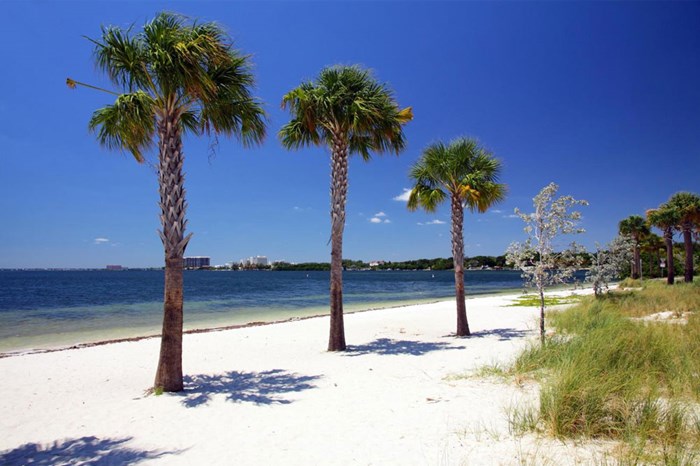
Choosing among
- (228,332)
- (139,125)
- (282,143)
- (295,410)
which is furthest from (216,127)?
(228,332)

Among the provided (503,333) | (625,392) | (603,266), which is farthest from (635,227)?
(625,392)

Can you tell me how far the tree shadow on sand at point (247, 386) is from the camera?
7852 millimetres

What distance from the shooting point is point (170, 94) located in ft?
27.3

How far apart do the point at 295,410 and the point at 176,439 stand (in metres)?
1.98

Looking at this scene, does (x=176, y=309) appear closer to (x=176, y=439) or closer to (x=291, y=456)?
(x=176, y=439)

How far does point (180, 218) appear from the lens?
27.5 feet

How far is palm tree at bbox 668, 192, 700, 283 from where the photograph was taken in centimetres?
3403

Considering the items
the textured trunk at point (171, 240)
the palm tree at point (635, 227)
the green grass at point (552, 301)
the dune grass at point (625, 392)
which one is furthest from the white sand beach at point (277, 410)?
the palm tree at point (635, 227)

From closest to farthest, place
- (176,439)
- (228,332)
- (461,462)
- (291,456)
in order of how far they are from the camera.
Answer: (461,462), (291,456), (176,439), (228,332)

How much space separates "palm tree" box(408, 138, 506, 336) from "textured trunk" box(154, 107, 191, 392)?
30.7 feet

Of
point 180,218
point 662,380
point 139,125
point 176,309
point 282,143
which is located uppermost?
point 282,143

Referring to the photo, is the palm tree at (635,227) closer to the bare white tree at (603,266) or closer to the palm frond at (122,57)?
the bare white tree at (603,266)

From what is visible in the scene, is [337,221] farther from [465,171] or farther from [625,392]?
[625,392]

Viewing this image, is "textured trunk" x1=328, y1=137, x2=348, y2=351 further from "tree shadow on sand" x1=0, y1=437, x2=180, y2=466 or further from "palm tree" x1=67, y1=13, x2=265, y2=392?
"tree shadow on sand" x1=0, y1=437, x2=180, y2=466
